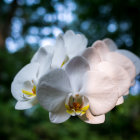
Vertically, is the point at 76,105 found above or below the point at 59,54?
below

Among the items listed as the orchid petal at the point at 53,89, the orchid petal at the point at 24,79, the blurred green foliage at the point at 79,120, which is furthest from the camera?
the blurred green foliage at the point at 79,120

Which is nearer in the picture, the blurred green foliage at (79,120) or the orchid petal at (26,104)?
the orchid petal at (26,104)

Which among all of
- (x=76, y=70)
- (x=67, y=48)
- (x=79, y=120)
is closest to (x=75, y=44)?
(x=67, y=48)

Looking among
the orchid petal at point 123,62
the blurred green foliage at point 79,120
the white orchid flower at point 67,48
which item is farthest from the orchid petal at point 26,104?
the blurred green foliage at point 79,120

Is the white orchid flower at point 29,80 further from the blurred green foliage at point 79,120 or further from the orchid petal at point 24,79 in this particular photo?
the blurred green foliage at point 79,120

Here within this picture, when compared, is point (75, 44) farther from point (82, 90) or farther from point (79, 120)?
point (79, 120)

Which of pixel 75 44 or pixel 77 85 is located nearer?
pixel 77 85

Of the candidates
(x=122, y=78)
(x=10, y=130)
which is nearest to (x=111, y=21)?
(x=10, y=130)
